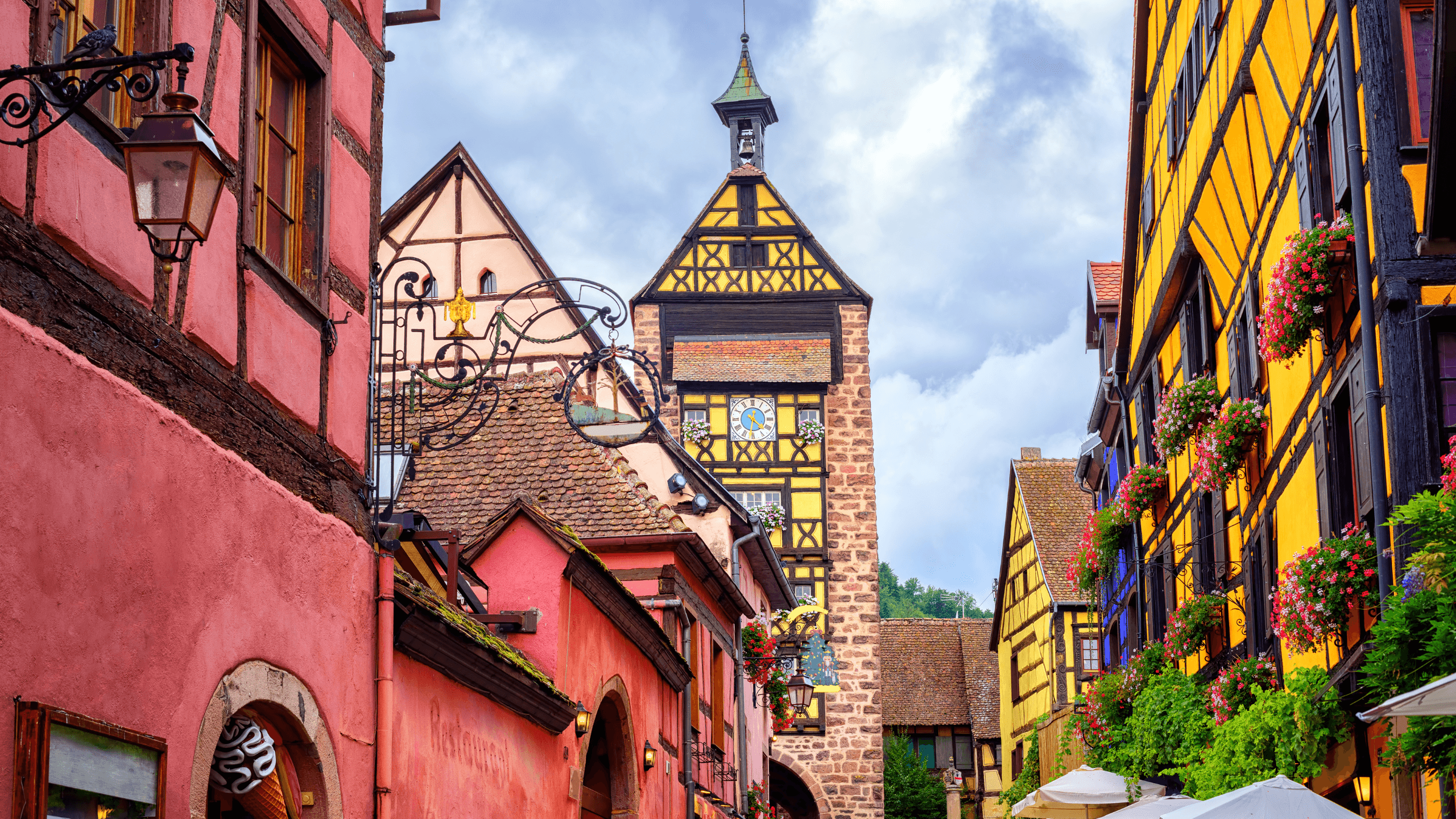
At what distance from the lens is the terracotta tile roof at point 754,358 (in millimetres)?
31594

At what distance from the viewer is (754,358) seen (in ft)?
104

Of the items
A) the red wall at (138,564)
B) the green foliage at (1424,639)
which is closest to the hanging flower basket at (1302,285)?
the green foliage at (1424,639)

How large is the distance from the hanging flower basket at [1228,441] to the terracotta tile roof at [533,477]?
4524 mm

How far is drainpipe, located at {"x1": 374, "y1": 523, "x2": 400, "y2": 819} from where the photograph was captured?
693 centimetres

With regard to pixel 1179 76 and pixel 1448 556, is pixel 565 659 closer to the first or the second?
pixel 1448 556

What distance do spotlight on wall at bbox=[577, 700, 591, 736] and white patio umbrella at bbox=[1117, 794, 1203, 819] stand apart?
12.9ft

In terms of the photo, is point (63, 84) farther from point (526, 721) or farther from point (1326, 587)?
point (1326, 587)

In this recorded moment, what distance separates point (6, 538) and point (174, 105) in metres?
1.23

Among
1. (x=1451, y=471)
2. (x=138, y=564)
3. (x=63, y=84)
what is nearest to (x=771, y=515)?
(x=1451, y=471)

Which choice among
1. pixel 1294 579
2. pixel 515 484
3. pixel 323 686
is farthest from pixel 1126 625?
pixel 323 686

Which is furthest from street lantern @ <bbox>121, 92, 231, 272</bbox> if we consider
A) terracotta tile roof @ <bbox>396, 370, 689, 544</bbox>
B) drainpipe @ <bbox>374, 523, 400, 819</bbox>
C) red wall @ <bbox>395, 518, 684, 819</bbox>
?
terracotta tile roof @ <bbox>396, 370, 689, 544</bbox>

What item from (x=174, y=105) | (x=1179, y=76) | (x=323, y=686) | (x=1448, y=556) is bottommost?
(x=323, y=686)

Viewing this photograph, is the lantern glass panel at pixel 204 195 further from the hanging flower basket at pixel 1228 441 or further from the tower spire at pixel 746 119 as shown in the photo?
the tower spire at pixel 746 119

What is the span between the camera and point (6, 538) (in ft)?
13.7
